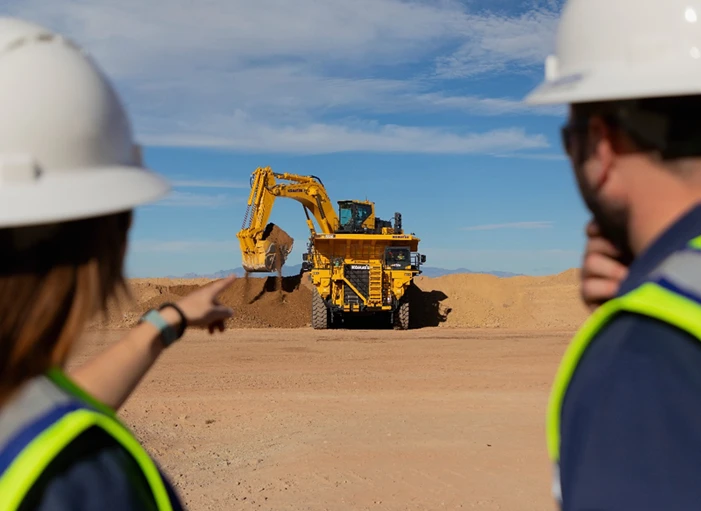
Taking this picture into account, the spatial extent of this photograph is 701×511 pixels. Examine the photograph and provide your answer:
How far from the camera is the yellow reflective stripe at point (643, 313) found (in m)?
1.12

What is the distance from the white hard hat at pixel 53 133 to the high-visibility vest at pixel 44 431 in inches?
12.3

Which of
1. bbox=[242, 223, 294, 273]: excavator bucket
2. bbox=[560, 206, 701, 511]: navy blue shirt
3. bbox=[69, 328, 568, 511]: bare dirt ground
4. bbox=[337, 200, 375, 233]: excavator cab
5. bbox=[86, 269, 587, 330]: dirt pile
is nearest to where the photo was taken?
bbox=[560, 206, 701, 511]: navy blue shirt

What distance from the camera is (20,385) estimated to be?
4.19 ft

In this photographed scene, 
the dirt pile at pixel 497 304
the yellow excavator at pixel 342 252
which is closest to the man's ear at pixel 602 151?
the yellow excavator at pixel 342 252

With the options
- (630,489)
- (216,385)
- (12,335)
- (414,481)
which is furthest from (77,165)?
(216,385)

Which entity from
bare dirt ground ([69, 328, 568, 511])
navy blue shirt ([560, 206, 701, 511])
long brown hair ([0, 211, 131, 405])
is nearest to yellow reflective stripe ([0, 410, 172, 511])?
long brown hair ([0, 211, 131, 405])

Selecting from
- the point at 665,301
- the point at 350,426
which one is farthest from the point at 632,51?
the point at 350,426

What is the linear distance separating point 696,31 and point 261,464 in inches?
275

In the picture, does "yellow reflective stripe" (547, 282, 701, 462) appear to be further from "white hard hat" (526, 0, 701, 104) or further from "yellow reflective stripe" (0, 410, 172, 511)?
"yellow reflective stripe" (0, 410, 172, 511)

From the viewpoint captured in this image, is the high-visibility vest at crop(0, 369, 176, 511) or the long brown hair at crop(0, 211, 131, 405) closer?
the high-visibility vest at crop(0, 369, 176, 511)

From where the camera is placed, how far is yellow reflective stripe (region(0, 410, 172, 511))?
43.6 inches

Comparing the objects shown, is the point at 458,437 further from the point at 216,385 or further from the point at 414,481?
the point at 216,385

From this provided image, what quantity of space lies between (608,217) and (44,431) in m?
1.08

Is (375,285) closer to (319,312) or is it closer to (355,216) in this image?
(319,312)
